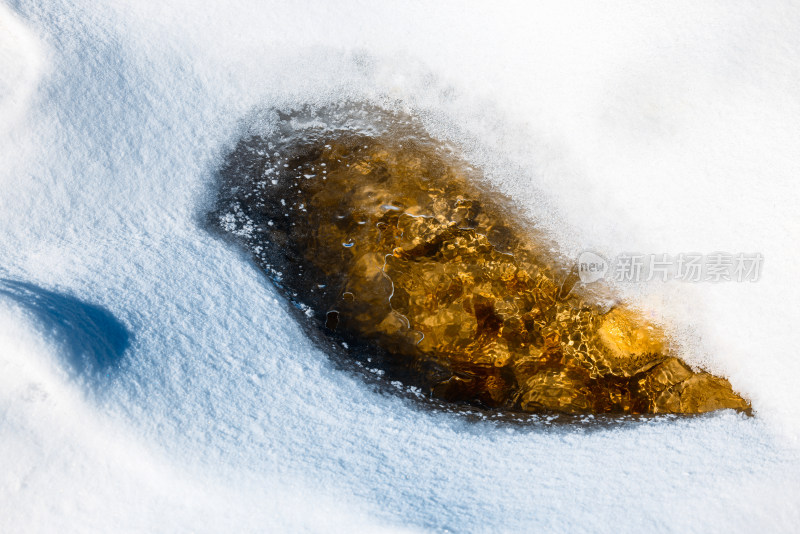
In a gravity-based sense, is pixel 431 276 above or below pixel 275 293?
above

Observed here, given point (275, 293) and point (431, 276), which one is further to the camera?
point (431, 276)

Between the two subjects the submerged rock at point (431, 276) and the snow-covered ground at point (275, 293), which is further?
the submerged rock at point (431, 276)

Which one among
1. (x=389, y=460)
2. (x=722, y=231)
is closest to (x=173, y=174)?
(x=389, y=460)

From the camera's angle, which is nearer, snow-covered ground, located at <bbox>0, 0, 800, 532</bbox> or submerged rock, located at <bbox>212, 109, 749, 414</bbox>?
snow-covered ground, located at <bbox>0, 0, 800, 532</bbox>
